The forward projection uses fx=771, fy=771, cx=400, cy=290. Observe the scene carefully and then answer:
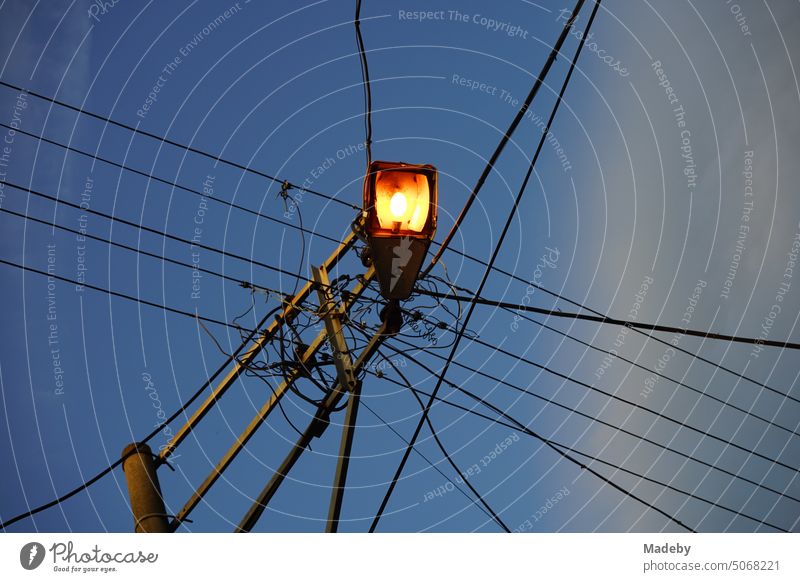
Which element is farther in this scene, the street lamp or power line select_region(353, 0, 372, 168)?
power line select_region(353, 0, 372, 168)

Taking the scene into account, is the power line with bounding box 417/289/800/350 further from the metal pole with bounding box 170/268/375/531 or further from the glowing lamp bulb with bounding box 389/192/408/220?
the glowing lamp bulb with bounding box 389/192/408/220

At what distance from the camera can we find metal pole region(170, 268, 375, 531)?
339cm

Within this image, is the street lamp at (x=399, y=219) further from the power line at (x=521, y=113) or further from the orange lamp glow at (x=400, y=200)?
the power line at (x=521, y=113)

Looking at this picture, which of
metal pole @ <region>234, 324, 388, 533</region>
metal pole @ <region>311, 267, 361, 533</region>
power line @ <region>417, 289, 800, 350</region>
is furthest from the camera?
power line @ <region>417, 289, 800, 350</region>

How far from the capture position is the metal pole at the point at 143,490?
10.6 ft

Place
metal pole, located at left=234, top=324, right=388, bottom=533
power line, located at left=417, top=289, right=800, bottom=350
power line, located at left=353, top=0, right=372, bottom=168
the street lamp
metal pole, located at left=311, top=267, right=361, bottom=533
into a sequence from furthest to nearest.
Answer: power line, located at left=417, top=289, right=800, bottom=350 → power line, located at left=353, top=0, right=372, bottom=168 → metal pole, located at left=234, top=324, right=388, bottom=533 → metal pole, located at left=311, top=267, right=361, bottom=533 → the street lamp

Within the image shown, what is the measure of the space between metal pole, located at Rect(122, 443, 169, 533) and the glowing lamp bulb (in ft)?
5.62

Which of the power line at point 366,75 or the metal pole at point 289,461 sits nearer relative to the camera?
the metal pole at point 289,461

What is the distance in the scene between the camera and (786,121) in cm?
462

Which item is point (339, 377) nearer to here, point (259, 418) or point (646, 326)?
point (259, 418)

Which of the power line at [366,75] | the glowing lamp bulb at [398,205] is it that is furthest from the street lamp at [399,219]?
the power line at [366,75]

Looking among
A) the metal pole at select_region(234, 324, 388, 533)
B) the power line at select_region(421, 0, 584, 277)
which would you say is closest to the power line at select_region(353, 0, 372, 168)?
the power line at select_region(421, 0, 584, 277)

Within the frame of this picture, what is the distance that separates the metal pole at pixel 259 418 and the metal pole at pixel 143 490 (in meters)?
0.17
